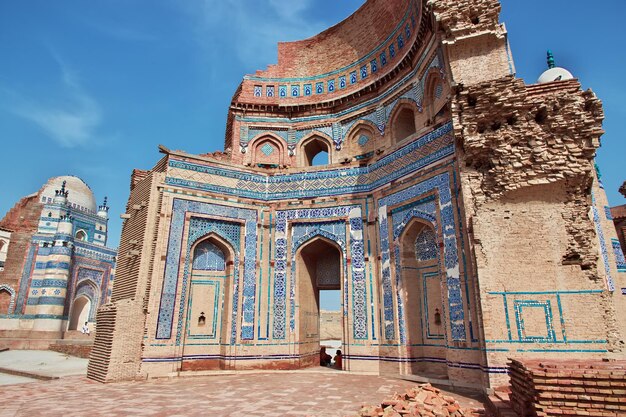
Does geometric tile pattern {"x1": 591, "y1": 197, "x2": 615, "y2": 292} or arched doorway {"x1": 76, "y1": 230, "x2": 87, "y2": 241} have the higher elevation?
arched doorway {"x1": 76, "y1": 230, "x2": 87, "y2": 241}

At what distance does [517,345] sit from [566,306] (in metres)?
1.28

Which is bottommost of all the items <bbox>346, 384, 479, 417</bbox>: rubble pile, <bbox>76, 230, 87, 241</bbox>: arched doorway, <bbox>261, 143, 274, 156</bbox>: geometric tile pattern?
<bbox>346, 384, 479, 417</bbox>: rubble pile

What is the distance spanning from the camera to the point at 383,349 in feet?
41.8

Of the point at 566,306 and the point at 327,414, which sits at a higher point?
the point at 566,306

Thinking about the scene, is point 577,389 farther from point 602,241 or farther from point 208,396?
point 208,396

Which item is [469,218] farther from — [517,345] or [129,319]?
[129,319]

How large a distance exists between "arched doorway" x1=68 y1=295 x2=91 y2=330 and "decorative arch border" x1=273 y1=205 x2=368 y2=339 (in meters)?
21.3

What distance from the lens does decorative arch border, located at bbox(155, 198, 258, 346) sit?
1295 cm

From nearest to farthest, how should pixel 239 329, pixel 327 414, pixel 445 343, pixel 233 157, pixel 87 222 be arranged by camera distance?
pixel 327 414, pixel 445 343, pixel 239 329, pixel 233 157, pixel 87 222

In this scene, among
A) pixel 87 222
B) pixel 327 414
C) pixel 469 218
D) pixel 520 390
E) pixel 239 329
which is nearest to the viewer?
pixel 520 390

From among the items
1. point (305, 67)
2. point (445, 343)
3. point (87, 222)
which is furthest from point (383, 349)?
point (87, 222)

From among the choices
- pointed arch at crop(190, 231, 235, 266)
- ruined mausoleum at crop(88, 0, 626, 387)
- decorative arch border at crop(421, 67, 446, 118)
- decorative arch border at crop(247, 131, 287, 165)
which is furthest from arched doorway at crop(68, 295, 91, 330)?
decorative arch border at crop(421, 67, 446, 118)

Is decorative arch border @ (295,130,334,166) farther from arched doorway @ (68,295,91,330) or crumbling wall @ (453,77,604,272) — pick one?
arched doorway @ (68,295,91,330)

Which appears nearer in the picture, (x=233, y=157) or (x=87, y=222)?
(x=233, y=157)
